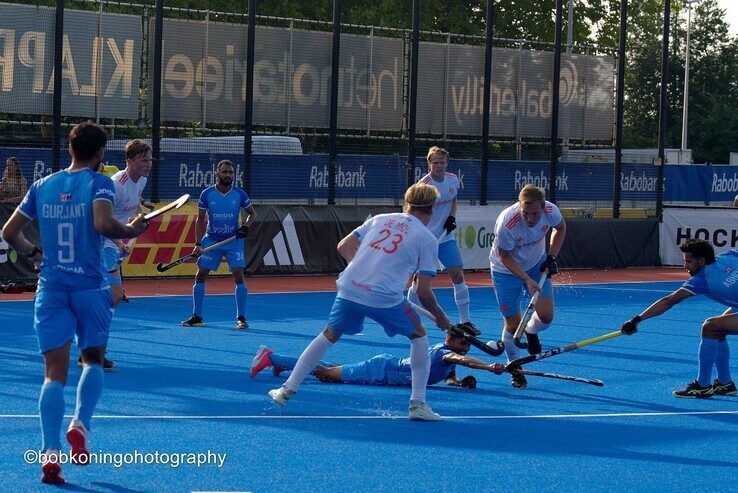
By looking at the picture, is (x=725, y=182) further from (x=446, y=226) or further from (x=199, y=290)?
(x=199, y=290)

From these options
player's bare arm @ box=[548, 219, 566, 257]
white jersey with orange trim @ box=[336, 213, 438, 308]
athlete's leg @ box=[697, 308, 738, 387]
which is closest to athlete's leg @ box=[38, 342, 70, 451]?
white jersey with orange trim @ box=[336, 213, 438, 308]

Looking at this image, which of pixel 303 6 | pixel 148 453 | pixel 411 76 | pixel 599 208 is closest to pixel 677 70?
pixel 303 6

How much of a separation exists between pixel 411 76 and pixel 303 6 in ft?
64.5

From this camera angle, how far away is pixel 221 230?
51.7 ft

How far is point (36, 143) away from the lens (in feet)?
75.5

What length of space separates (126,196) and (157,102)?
36.4 feet

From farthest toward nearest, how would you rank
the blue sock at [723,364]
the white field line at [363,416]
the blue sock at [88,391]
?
1. the blue sock at [723,364]
2. the white field line at [363,416]
3. the blue sock at [88,391]

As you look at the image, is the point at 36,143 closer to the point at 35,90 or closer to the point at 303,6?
the point at 35,90

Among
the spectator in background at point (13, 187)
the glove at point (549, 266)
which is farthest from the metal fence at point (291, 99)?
the glove at point (549, 266)

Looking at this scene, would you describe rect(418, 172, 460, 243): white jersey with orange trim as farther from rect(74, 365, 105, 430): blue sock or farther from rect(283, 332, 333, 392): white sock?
rect(74, 365, 105, 430): blue sock

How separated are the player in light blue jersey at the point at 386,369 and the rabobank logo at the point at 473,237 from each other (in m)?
14.9

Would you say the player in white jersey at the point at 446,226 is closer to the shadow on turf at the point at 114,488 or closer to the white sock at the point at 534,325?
the white sock at the point at 534,325

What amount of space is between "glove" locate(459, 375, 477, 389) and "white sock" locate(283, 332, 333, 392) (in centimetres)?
215

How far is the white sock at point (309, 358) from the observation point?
369 inches
